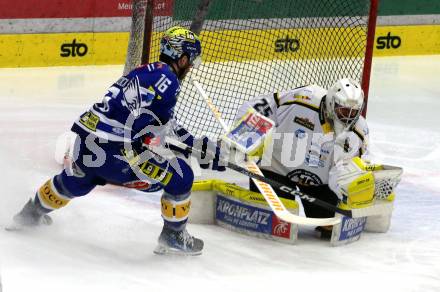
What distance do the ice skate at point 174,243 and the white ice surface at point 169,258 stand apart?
5cm

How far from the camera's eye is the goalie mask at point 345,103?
4895mm

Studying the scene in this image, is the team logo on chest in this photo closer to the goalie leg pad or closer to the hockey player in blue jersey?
the hockey player in blue jersey

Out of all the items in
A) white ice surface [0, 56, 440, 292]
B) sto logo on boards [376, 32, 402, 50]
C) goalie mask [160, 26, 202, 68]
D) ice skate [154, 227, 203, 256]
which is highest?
goalie mask [160, 26, 202, 68]

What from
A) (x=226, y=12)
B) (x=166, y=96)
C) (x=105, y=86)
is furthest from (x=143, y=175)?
(x=105, y=86)

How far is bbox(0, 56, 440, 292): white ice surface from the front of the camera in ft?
14.4

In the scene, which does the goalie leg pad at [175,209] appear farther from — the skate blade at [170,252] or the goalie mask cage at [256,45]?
the goalie mask cage at [256,45]

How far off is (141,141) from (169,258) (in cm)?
52

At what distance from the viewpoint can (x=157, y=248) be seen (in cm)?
476

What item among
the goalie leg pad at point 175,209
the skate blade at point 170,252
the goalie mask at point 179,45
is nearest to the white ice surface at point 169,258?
the skate blade at point 170,252

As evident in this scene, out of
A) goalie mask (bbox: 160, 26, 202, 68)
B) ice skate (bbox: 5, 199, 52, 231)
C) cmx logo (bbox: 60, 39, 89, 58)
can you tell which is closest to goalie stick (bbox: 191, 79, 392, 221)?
goalie mask (bbox: 160, 26, 202, 68)

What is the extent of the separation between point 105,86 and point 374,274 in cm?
420

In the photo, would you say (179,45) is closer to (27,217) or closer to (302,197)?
(302,197)

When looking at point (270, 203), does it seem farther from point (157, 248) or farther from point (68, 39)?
point (68, 39)

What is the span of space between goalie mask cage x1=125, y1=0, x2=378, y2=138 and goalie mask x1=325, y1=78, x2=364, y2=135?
3.58 ft
